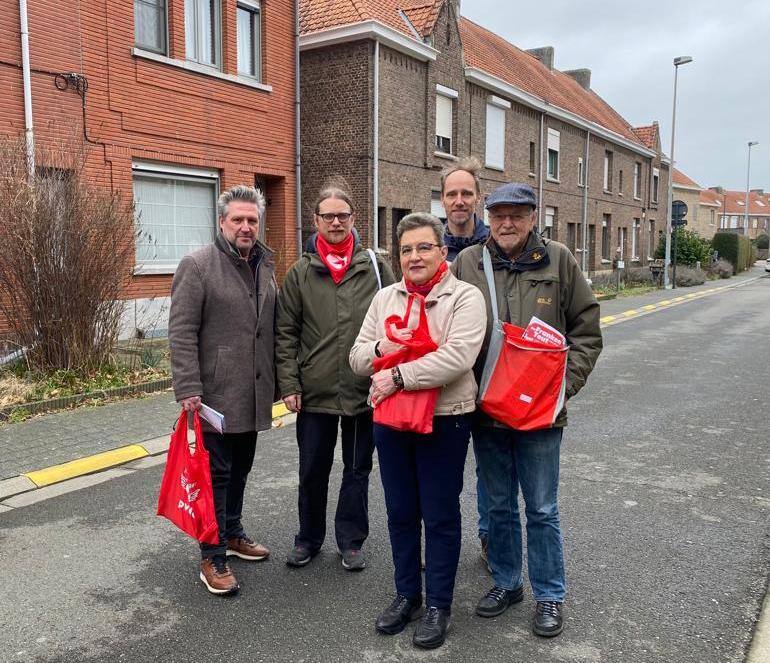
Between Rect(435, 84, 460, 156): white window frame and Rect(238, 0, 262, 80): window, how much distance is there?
6.57 meters

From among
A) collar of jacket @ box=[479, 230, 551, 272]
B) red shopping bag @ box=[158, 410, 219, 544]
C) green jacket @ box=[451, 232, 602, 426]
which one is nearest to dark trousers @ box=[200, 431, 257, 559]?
red shopping bag @ box=[158, 410, 219, 544]

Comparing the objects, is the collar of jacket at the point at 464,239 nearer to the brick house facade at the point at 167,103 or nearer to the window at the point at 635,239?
the brick house facade at the point at 167,103

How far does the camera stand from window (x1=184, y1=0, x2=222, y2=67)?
12758 millimetres

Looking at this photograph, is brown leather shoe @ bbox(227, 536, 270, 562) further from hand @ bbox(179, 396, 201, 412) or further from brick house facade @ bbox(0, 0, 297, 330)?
brick house facade @ bbox(0, 0, 297, 330)

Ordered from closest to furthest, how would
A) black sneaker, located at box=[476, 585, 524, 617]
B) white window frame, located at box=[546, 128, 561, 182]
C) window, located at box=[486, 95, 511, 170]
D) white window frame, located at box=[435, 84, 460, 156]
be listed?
black sneaker, located at box=[476, 585, 524, 617]
white window frame, located at box=[435, 84, 460, 156]
window, located at box=[486, 95, 511, 170]
white window frame, located at box=[546, 128, 561, 182]

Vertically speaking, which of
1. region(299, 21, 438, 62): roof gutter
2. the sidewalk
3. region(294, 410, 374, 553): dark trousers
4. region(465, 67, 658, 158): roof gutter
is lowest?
the sidewalk

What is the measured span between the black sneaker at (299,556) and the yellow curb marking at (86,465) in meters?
2.38

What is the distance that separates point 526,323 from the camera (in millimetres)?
3148

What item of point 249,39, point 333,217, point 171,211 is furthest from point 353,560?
point 249,39

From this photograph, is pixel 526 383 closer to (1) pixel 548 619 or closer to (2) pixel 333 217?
(1) pixel 548 619

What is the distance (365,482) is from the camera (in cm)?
393

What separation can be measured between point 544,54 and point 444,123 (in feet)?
54.5

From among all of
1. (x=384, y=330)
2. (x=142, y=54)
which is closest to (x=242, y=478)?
(x=384, y=330)

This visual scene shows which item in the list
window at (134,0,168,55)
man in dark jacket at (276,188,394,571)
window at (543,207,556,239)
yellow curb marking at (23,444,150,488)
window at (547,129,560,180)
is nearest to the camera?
man in dark jacket at (276,188,394,571)
